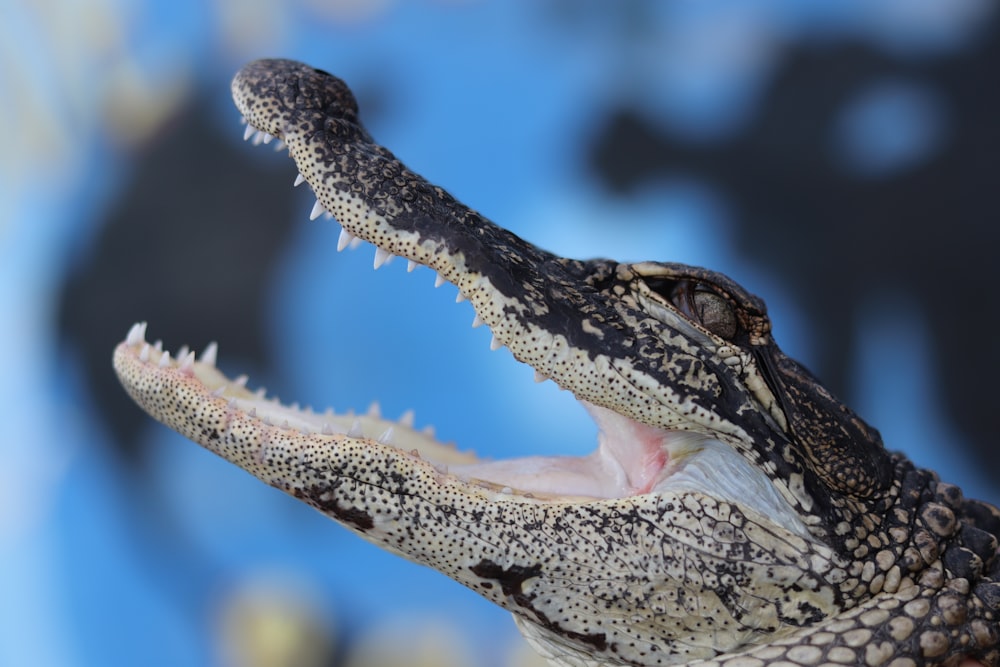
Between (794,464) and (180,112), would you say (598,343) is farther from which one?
(180,112)

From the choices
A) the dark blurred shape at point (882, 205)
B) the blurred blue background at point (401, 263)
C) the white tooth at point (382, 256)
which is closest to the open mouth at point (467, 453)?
the white tooth at point (382, 256)

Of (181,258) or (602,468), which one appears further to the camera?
(181,258)

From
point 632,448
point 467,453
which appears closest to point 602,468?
point 632,448

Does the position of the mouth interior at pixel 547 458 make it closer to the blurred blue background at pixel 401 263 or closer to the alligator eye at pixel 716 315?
the alligator eye at pixel 716 315

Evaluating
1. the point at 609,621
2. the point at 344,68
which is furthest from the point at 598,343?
the point at 344,68

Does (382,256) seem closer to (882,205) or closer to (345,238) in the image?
(345,238)

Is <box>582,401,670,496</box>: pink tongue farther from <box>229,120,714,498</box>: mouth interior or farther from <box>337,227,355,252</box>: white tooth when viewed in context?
<box>337,227,355,252</box>: white tooth
